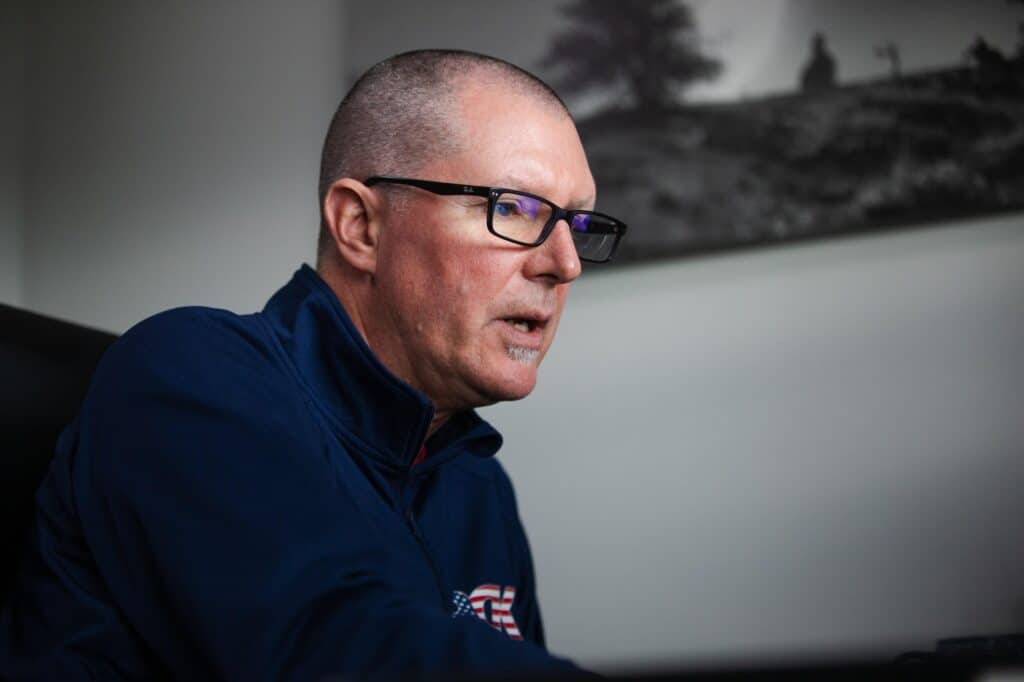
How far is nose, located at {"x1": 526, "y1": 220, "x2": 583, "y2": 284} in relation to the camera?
3.42ft

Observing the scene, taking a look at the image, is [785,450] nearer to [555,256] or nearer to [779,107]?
[779,107]

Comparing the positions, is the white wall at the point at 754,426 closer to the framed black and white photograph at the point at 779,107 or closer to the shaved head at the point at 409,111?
the framed black and white photograph at the point at 779,107

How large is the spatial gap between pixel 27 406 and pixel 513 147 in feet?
1.82

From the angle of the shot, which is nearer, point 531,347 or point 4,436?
point 4,436

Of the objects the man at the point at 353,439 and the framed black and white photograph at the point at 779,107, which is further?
the framed black and white photograph at the point at 779,107

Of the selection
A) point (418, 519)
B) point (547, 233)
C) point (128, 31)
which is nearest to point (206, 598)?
point (418, 519)

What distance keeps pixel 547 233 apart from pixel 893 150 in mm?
930

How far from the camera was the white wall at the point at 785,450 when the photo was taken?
5.26ft

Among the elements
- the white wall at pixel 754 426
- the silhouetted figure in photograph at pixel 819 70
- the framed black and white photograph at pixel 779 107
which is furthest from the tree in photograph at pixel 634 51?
the white wall at pixel 754 426

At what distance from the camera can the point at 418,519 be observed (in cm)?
107

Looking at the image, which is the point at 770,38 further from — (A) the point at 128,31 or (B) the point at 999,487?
(A) the point at 128,31

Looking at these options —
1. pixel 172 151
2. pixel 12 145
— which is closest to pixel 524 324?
pixel 172 151

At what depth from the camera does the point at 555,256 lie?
3.43ft

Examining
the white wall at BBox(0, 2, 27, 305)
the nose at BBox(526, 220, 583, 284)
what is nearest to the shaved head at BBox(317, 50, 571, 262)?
the nose at BBox(526, 220, 583, 284)
